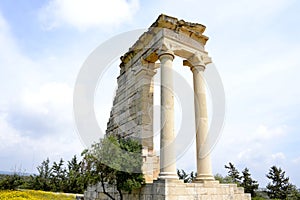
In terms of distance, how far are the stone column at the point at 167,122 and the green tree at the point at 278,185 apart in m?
30.5

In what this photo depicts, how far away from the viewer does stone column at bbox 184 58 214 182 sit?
448 inches

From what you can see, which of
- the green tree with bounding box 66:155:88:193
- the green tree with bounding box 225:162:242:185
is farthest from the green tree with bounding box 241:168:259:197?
the green tree with bounding box 66:155:88:193

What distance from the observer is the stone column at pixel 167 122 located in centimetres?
1002

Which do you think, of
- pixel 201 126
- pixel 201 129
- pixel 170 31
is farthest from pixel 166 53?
pixel 201 129

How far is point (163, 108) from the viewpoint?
11.0 m

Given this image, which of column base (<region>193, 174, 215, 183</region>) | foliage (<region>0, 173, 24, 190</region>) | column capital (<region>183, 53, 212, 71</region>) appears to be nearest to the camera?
column base (<region>193, 174, 215, 183</region>)

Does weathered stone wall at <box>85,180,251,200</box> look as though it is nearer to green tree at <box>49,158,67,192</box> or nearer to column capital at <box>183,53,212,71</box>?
column capital at <box>183,53,212,71</box>

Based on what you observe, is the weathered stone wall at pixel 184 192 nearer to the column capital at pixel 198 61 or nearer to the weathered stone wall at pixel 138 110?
the weathered stone wall at pixel 138 110

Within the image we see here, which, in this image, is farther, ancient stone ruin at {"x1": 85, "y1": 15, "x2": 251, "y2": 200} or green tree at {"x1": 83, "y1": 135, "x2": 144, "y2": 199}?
ancient stone ruin at {"x1": 85, "y1": 15, "x2": 251, "y2": 200}

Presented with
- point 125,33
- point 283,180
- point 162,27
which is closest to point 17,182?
point 125,33

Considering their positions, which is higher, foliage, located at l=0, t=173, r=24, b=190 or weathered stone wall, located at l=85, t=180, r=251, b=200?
weathered stone wall, located at l=85, t=180, r=251, b=200

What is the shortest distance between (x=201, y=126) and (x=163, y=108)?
2.36m

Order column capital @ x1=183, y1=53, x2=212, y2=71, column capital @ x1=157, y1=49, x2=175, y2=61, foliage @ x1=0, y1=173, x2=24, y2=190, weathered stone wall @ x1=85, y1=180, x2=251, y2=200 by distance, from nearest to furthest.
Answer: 1. weathered stone wall @ x1=85, y1=180, x2=251, y2=200
2. column capital @ x1=157, y1=49, x2=175, y2=61
3. column capital @ x1=183, y1=53, x2=212, y2=71
4. foliage @ x1=0, y1=173, x2=24, y2=190

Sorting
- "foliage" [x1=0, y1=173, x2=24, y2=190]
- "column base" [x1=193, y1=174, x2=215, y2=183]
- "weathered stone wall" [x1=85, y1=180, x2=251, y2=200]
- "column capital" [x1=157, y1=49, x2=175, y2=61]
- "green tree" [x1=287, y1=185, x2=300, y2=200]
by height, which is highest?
"column capital" [x1=157, y1=49, x2=175, y2=61]
